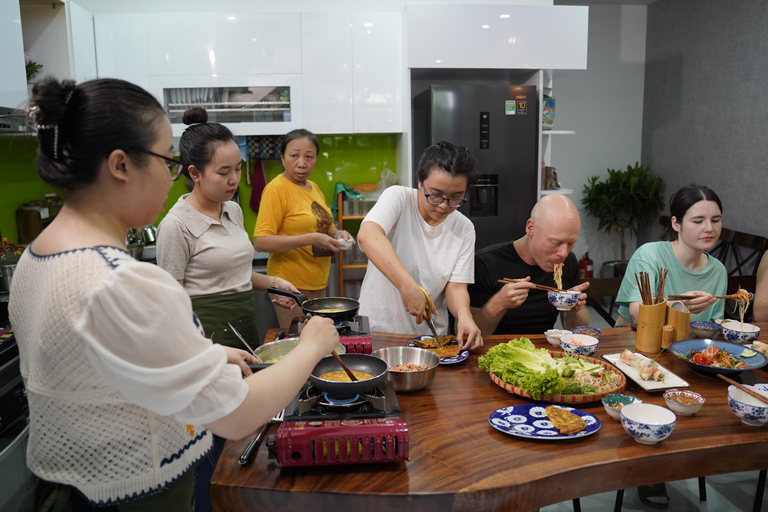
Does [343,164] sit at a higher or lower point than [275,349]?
higher

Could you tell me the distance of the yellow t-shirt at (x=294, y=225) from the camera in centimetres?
341

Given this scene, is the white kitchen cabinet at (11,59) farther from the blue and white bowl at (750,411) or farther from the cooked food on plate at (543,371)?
the blue and white bowl at (750,411)

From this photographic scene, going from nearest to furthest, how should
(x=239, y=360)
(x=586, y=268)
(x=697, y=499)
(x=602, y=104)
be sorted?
(x=239, y=360)
(x=697, y=499)
(x=586, y=268)
(x=602, y=104)

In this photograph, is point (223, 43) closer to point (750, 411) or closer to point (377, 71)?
point (377, 71)

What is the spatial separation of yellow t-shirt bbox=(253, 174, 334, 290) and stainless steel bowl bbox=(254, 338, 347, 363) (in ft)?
5.51

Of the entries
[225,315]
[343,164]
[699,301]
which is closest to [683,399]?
[699,301]

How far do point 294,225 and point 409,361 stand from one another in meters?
1.87

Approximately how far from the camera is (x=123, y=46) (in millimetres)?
4055

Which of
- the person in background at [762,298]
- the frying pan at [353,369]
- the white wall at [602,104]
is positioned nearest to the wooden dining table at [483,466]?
the frying pan at [353,369]

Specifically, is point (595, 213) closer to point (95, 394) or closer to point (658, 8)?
point (658, 8)

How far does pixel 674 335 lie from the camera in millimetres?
2068

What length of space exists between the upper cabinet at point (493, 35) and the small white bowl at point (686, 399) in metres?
2.98

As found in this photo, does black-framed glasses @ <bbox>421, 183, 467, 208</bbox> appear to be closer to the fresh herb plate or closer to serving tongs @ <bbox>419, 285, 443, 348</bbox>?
serving tongs @ <bbox>419, 285, 443, 348</bbox>

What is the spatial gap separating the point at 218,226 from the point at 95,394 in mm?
1415
